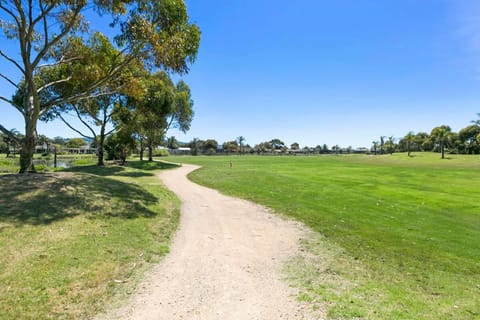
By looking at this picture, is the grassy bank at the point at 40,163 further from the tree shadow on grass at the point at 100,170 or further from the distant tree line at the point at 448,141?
the distant tree line at the point at 448,141

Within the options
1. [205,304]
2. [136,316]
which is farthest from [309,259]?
[136,316]

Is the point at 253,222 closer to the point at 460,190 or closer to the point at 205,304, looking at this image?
the point at 205,304

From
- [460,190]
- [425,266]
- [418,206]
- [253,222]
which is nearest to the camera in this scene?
[425,266]

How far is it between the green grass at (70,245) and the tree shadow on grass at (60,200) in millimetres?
20

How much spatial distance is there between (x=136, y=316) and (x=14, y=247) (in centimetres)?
326

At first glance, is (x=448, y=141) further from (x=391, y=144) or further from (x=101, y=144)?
(x=101, y=144)

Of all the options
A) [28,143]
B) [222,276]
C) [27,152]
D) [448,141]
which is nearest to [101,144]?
[27,152]

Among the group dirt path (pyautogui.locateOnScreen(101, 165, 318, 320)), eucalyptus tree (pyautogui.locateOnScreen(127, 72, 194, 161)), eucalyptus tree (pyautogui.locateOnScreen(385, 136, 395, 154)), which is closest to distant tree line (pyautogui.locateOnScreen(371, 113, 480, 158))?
eucalyptus tree (pyautogui.locateOnScreen(385, 136, 395, 154))

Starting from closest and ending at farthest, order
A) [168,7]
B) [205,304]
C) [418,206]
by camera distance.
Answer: [205,304]
[168,7]
[418,206]

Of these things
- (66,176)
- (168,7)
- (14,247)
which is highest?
(168,7)

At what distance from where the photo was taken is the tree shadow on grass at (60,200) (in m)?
7.10

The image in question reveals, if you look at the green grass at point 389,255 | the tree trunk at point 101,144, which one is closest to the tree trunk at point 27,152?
the green grass at point 389,255

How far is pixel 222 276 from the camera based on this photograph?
5.11 meters

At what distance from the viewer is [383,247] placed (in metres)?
7.29
